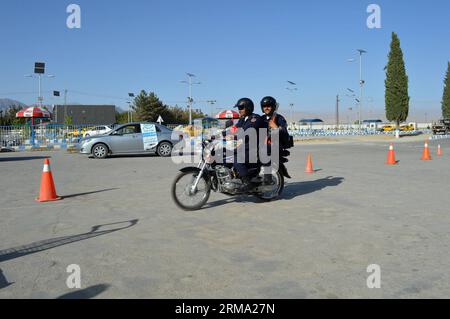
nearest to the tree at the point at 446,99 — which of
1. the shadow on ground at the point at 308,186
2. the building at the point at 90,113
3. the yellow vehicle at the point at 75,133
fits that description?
the yellow vehicle at the point at 75,133

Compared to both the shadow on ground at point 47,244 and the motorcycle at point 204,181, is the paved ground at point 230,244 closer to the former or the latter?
the shadow on ground at point 47,244

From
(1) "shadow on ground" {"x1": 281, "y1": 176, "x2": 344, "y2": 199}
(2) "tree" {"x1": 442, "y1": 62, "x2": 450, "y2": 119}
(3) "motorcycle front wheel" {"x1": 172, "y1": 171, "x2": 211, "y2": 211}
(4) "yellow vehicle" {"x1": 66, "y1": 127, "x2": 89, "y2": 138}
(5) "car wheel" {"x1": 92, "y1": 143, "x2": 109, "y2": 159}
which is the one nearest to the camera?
(3) "motorcycle front wheel" {"x1": 172, "y1": 171, "x2": 211, "y2": 211}

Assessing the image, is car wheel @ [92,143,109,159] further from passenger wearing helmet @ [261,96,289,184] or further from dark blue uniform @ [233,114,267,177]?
dark blue uniform @ [233,114,267,177]

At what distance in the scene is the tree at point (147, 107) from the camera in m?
85.2

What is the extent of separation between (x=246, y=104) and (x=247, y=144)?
2.32ft

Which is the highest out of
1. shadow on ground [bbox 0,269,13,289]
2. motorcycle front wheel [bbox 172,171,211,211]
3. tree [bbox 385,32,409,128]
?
tree [bbox 385,32,409,128]

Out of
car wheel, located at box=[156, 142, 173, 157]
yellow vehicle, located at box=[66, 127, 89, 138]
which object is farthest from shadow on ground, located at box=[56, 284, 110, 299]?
yellow vehicle, located at box=[66, 127, 89, 138]

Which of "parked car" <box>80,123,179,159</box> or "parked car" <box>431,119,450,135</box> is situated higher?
"parked car" <box>431,119,450,135</box>

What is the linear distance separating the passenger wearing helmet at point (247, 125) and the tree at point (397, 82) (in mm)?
45506

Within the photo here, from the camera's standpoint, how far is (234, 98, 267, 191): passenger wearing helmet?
25.1ft

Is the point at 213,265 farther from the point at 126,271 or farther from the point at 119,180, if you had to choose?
the point at 119,180

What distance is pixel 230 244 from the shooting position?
525cm

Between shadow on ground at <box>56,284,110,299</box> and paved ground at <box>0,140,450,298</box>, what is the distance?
2 centimetres

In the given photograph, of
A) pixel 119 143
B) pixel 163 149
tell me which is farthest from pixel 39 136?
pixel 163 149
